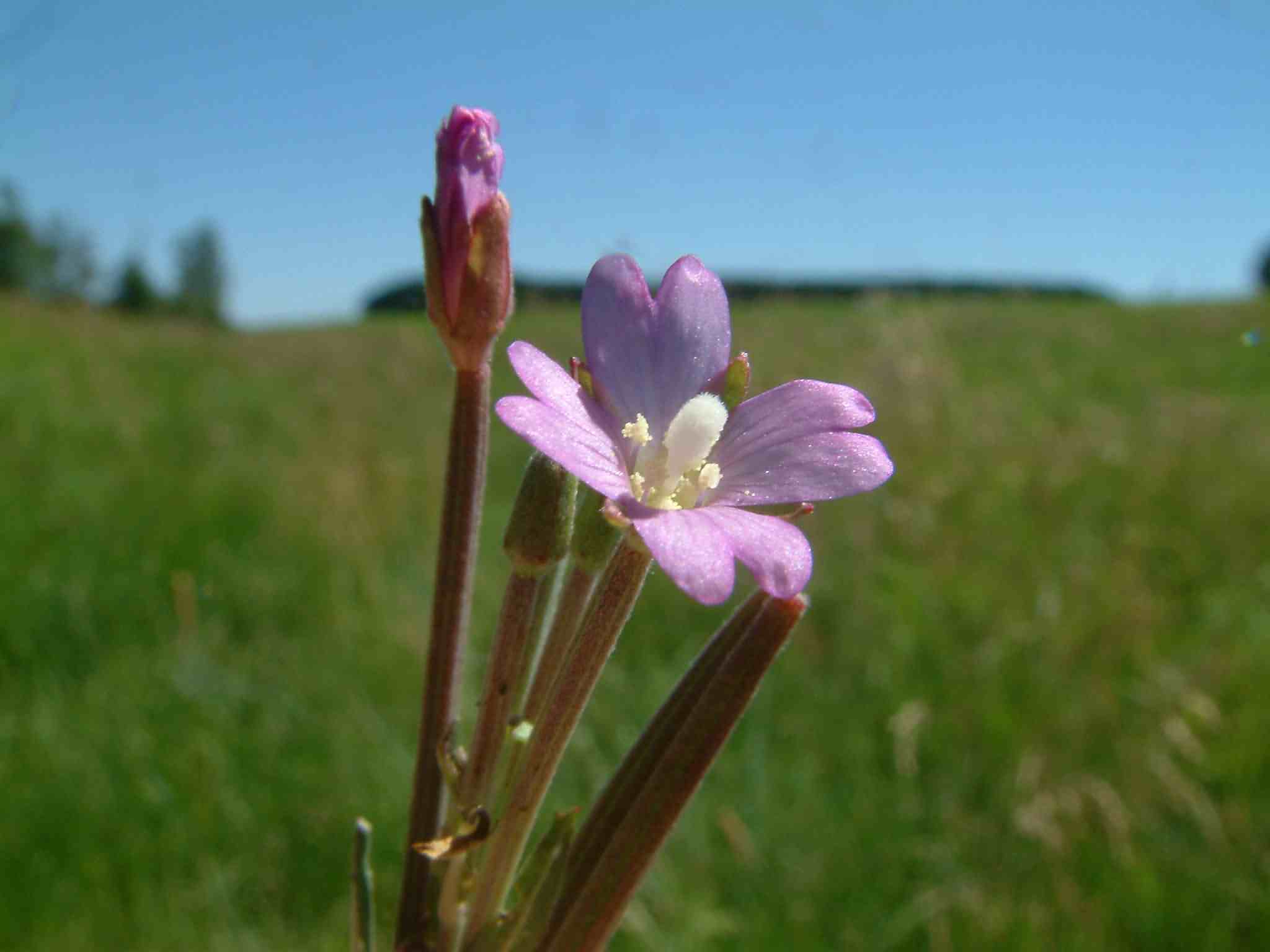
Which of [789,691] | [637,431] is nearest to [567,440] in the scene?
[637,431]

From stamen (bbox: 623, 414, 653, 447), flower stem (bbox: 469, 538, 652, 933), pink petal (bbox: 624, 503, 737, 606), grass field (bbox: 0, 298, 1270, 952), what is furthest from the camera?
grass field (bbox: 0, 298, 1270, 952)

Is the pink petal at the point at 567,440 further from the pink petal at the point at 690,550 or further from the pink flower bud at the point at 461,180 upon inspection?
the pink flower bud at the point at 461,180

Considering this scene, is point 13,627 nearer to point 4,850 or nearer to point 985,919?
point 4,850

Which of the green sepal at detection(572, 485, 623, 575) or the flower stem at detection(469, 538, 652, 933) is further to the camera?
the green sepal at detection(572, 485, 623, 575)

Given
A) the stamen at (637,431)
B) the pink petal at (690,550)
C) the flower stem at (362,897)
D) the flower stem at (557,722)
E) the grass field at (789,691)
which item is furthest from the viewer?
the grass field at (789,691)

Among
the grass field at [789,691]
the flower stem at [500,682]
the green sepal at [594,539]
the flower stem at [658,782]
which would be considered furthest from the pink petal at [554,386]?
the grass field at [789,691]

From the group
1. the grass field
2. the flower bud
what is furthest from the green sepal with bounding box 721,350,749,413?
the grass field

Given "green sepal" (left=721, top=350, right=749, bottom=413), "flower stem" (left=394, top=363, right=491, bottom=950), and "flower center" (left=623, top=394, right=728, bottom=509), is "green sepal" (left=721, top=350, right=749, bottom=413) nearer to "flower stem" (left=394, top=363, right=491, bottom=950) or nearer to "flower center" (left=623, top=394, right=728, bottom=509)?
"flower center" (left=623, top=394, right=728, bottom=509)
